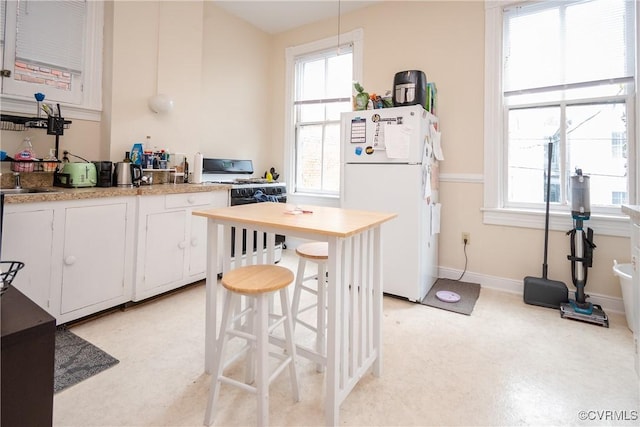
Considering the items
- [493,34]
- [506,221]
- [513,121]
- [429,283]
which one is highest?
[493,34]

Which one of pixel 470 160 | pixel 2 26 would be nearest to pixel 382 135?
pixel 470 160

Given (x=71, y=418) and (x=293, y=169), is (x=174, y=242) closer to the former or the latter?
(x=71, y=418)

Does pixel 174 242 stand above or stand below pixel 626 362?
above

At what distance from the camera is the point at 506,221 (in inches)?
119

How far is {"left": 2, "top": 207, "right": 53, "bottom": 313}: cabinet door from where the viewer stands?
72.1 inches

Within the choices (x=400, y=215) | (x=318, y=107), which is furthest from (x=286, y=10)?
(x=400, y=215)

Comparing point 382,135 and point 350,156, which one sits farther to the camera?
point 350,156

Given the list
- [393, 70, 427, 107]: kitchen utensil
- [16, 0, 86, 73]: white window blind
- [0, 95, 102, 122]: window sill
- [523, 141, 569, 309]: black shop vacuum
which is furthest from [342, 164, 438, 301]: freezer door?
→ [16, 0, 86, 73]: white window blind

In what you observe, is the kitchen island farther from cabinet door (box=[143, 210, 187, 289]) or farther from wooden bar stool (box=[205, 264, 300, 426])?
cabinet door (box=[143, 210, 187, 289])

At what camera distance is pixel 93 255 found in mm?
2209

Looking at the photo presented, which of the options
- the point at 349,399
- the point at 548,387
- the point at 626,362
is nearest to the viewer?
the point at 349,399

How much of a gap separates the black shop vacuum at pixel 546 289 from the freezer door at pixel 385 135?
46.1 inches

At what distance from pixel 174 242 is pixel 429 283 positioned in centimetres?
236

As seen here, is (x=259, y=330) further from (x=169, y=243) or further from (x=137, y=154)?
(x=137, y=154)
